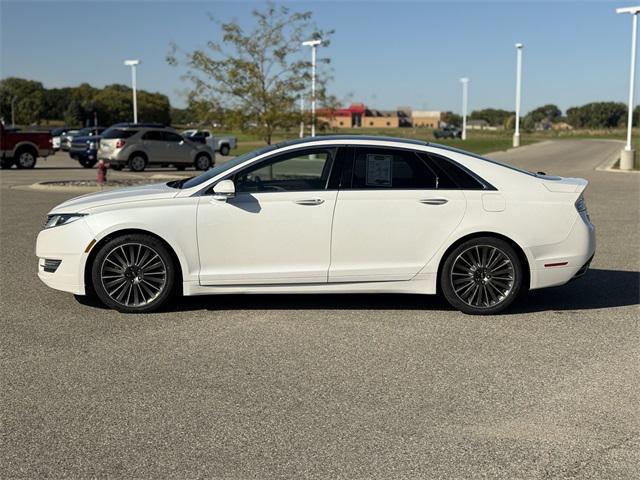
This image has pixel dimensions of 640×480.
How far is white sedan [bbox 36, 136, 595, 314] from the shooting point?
672cm

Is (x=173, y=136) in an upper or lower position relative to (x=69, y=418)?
upper

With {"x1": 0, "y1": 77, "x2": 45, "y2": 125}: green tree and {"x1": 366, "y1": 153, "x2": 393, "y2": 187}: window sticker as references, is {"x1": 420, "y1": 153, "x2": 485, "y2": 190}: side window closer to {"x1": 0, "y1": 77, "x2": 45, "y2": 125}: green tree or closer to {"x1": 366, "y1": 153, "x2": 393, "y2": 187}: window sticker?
{"x1": 366, "y1": 153, "x2": 393, "y2": 187}: window sticker

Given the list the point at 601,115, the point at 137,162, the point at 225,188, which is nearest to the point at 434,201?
the point at 225,188

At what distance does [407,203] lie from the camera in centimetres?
679

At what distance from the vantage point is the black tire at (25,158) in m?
29.1

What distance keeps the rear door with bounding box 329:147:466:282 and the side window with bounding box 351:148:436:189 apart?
1 centimetres

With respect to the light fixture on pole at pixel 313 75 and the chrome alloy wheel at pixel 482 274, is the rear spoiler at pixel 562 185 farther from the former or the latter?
the light fixture on pole at pixel 313 75

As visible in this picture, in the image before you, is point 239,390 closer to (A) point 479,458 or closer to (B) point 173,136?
(A) point 479,458

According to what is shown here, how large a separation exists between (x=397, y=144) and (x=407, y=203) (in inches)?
24.7

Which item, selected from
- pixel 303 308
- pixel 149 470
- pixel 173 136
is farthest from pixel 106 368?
pixel 173 136

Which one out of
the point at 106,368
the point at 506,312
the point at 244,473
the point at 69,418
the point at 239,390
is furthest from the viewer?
the point at 506,312

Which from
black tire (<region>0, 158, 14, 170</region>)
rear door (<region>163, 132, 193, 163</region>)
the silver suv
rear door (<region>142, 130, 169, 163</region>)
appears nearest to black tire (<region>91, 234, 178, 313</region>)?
the silver suv

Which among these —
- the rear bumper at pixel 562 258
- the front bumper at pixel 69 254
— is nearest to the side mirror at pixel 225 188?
the front bumper at pixel 69 254

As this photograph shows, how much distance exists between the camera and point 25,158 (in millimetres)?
29328
